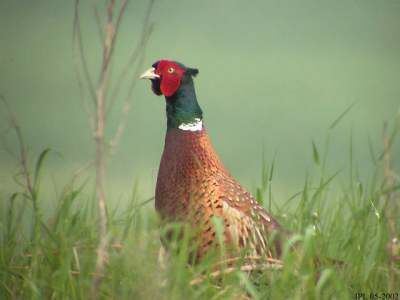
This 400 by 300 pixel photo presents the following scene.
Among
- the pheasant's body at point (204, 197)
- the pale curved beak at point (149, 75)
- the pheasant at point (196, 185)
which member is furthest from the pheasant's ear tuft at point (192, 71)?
the pheasant's body at point (204, 197)

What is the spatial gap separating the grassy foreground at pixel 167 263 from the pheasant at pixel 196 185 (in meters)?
0.20

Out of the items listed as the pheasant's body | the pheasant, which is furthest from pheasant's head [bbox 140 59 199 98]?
the pheasant's body

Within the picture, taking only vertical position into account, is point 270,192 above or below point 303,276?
above

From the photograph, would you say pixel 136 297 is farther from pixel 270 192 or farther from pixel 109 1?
pixel 270 192

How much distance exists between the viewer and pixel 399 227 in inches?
156

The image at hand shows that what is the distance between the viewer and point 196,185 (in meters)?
3.94

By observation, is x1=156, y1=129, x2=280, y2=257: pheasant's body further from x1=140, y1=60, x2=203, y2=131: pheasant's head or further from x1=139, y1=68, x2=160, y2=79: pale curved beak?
x1=139, y1=68, x2=160, y2=79: pale curved beak

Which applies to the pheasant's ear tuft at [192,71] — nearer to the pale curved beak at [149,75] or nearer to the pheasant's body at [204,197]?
the pale curved beak at [149,75]

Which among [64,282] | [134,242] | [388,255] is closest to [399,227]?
[388,255]

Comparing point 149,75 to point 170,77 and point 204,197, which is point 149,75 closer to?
point 170,77

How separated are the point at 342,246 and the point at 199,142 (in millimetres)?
929

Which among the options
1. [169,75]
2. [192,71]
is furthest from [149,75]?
[192,71]

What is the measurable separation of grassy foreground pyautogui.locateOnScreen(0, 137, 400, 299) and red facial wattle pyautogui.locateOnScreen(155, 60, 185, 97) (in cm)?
66

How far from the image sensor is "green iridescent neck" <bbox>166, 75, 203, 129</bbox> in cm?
418
